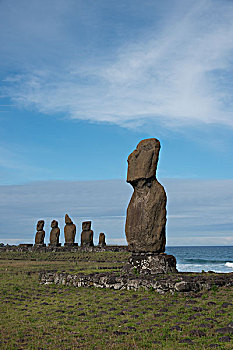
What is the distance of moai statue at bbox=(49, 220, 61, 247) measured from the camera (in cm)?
4903

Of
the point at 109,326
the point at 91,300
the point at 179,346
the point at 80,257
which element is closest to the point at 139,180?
the point at 91,300

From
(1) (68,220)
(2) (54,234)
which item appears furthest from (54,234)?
(1) (68,220)

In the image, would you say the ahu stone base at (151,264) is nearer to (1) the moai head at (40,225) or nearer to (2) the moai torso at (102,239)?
(1) the moai head at (40,225)

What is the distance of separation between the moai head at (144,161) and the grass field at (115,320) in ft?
17.6

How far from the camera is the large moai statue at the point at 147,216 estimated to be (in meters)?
16.8

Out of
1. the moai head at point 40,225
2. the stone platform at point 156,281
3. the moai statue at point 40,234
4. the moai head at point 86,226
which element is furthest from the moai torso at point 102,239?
the stone platform at point 156,281

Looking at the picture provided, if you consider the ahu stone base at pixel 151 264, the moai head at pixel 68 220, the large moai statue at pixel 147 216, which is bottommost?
the ahu stone base at pixel 151 264

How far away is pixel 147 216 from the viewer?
668 inches

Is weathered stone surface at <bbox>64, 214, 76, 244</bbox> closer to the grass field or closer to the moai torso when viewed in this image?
the moai torso

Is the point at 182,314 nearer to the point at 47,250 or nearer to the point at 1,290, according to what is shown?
the point at 1,290

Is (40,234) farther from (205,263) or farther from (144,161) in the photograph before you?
(205,263)

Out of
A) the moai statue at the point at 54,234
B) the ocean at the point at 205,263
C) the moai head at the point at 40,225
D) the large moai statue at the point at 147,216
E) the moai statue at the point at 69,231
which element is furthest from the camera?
the ocean at the point at 205,263

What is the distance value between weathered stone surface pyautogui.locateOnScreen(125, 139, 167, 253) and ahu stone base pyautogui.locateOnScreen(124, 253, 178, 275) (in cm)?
31

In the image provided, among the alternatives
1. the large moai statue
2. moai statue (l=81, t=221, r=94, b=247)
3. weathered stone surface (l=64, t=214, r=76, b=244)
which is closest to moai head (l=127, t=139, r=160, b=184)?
the large moai statue
